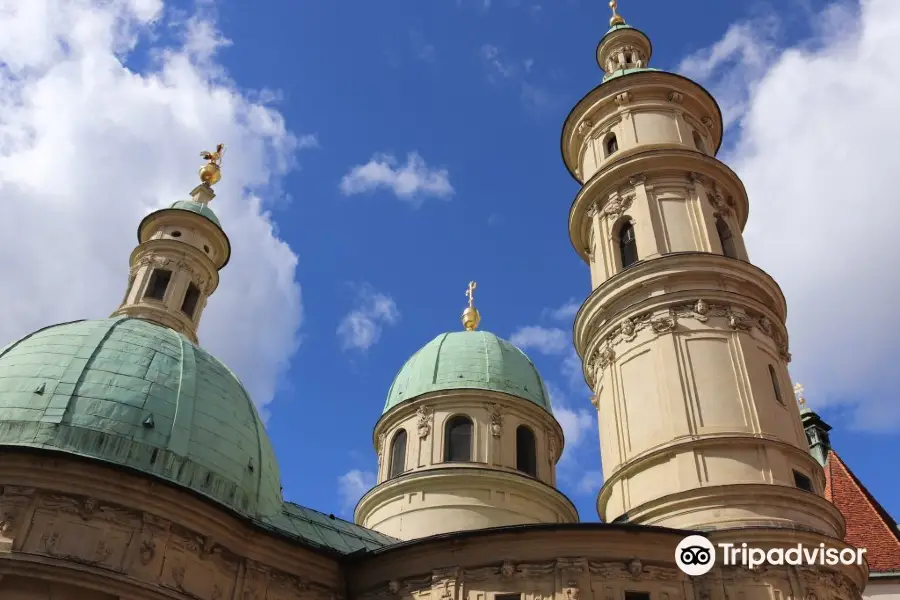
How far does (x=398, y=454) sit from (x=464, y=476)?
321cm

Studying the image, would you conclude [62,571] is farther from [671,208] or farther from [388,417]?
[671,208]

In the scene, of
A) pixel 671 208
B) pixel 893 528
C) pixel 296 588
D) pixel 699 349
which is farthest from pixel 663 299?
pixel 893 528

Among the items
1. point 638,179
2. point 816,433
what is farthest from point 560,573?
point 816,433

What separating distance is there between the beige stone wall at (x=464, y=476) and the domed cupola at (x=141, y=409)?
5.85m

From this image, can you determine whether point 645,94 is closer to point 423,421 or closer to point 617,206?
point 617,206

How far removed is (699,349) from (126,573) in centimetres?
1275

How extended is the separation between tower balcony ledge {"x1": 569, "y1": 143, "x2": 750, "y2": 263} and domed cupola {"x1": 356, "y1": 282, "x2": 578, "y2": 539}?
658 centimetres

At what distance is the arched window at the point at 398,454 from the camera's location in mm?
25953

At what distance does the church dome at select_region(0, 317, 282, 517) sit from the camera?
15812mm

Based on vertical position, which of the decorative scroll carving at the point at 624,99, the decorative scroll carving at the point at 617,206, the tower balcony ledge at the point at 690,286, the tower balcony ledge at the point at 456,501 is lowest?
the tower balcony ledge at the point at 456,501

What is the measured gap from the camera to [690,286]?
19422mm

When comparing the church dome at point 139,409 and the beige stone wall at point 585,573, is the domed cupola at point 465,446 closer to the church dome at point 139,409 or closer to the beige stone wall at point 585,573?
the church dome at point 139,409

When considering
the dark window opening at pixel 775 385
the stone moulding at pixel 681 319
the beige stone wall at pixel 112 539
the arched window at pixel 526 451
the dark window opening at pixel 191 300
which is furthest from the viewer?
the dark window opening at pixel 191 300

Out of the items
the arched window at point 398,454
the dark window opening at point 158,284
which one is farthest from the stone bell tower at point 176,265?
the arched window at point 398,454
